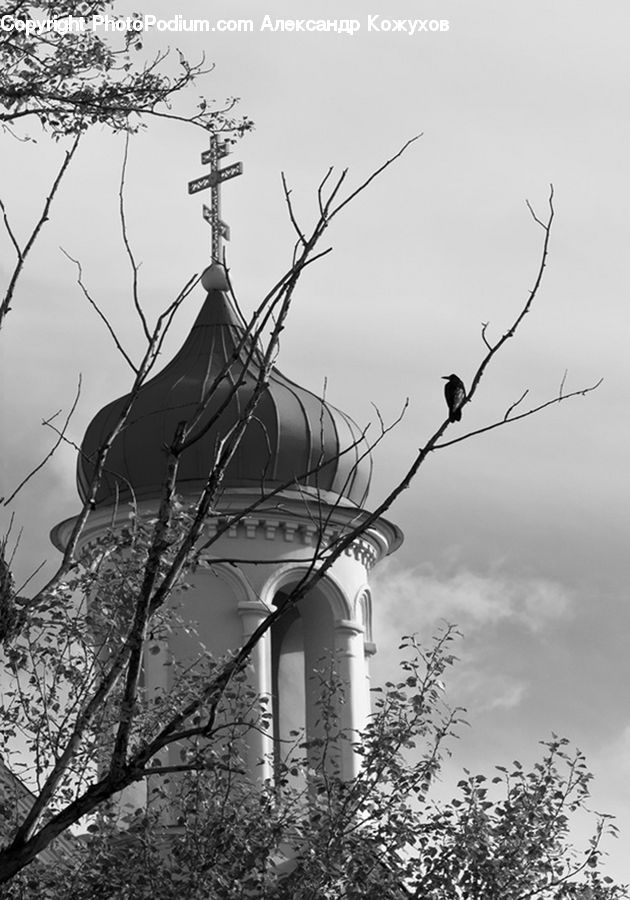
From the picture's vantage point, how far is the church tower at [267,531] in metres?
24.8

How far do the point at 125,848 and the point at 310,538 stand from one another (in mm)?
11517

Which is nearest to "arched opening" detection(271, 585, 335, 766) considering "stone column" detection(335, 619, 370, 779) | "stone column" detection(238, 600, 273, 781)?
"stone column" detection(335, 619, 370, 779)

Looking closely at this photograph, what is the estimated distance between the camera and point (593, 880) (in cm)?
1563

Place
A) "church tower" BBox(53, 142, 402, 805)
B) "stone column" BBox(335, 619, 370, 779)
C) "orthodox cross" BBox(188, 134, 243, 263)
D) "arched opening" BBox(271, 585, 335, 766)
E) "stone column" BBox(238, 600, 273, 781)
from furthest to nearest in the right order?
"orthodox cross" BBox(188, 134, 243, 263), "arched opening" BBox(271, 585, 335, 766), "stone column" BBox(335, 619, 370, 779), "church tower" BBox(53, 142, 402, 805), "stone column" BBox(238, 600, 273, 781)

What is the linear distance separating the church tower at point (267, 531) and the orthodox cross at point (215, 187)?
70 centimetres

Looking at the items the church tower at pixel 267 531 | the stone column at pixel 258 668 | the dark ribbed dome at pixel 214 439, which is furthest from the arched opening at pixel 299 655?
the dark ribbed dome at pixel 214 439

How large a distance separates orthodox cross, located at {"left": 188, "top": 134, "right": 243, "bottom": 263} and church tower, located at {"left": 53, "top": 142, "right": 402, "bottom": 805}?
2.28 ft

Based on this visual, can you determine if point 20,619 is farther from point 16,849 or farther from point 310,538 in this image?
point 310,538

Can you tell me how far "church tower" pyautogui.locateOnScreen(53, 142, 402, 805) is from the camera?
24828 millimetres

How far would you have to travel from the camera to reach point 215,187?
28.6m

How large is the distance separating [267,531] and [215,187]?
20.4ft

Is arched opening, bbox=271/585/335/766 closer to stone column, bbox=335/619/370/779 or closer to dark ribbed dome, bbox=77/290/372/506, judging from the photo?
stone column, bbox=335/619/370/779

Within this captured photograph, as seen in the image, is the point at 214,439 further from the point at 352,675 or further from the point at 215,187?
the point at 215,187

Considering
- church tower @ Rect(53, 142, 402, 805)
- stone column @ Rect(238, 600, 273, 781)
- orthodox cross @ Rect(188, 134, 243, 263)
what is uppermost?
orthodox cross @ Rect(188, 134, 243, 263)
